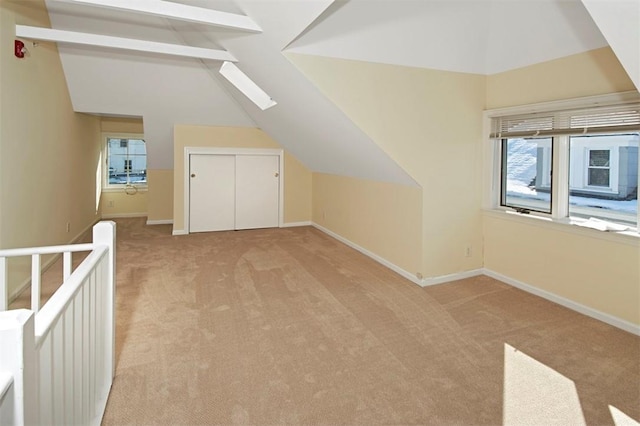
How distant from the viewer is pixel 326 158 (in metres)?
5.07

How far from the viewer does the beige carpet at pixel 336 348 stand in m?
1.83

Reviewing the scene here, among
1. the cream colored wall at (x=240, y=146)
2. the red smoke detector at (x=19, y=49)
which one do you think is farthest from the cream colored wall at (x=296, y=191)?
the red smoke detector at (x=19, y=49)

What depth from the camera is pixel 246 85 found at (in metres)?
4.35

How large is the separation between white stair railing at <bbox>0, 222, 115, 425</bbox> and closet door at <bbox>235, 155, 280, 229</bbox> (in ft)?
14.4

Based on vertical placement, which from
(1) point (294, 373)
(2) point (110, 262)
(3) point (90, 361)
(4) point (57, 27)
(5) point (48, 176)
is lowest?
(1) point (294, 373)

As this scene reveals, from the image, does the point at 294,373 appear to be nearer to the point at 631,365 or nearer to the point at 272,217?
the point at 631,365

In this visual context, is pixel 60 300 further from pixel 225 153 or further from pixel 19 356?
pixel 225 153

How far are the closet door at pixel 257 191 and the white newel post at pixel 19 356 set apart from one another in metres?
5.48

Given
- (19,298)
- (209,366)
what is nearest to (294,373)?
(209,366)

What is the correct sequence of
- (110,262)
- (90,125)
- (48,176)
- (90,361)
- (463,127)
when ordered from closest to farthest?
(90,361) → (110,262) → (463,127) → (48,176) → (90,125)

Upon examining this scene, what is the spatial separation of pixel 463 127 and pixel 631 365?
91.0 inches

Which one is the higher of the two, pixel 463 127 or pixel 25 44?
pixel 25 44

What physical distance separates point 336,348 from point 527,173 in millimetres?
2507

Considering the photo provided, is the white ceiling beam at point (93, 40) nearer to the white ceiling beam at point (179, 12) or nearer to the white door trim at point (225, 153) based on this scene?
the white ceiling beam at point (179, 12)
